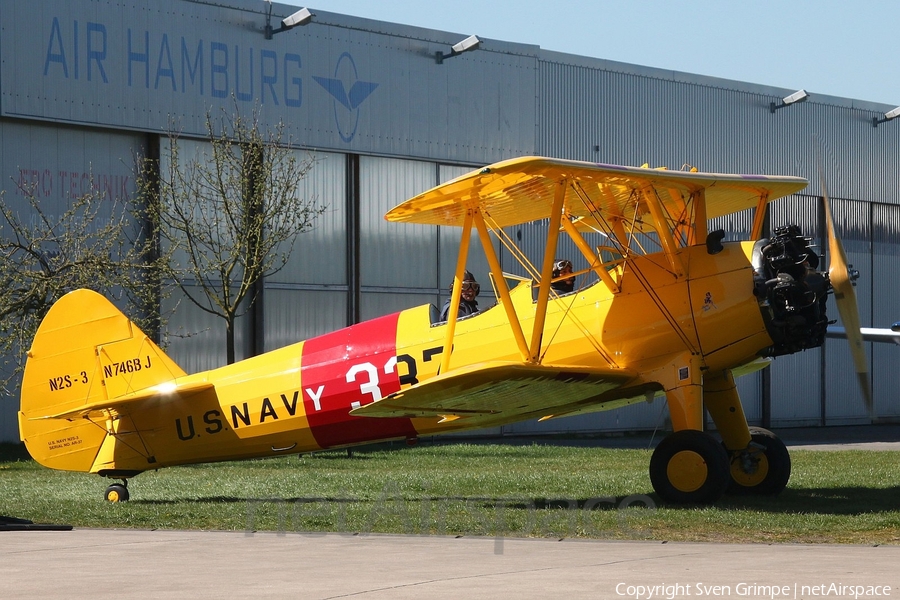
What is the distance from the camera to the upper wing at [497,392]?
10.8m

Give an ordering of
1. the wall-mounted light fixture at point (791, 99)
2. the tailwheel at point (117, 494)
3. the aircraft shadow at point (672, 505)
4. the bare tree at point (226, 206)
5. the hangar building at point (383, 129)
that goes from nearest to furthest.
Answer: the aircraft shadow at point (672, 505)
the tailwheel at point (117, 494)
the bare tree at point (226, 206)
the hangar building at point (383, 129)
the wall-mounted light fixture at point (791, 99)

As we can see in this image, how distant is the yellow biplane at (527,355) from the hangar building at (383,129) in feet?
33.8

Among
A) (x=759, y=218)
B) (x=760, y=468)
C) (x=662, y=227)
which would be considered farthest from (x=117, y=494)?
(x=759, y=218)

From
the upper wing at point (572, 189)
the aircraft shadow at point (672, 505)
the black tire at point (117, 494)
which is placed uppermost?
the upper wing at point (572, 189)

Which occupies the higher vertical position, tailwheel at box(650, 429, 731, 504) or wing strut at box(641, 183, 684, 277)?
wing strut at box(641, 183, 684, 277)

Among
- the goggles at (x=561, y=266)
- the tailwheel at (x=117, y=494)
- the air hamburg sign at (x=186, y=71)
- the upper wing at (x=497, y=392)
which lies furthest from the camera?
the air hamburg sign at (x=186, y=71)

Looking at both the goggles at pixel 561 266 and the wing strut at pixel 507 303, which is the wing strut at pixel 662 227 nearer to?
the goggles at pixel 561 266

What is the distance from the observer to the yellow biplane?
37.5 ft

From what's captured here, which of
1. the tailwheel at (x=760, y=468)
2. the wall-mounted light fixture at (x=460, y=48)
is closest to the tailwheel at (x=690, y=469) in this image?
the tailwheel at (x=760, y=468)

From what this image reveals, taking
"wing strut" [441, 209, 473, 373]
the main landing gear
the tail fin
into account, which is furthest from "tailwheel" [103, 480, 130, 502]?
the main landing gear

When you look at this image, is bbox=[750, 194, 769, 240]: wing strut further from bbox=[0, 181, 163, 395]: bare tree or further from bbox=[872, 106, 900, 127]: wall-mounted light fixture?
bbox=[872, 106, 900, 127]: wall-mounted light fixture

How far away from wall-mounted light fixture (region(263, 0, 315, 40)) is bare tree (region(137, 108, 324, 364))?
5.97ft

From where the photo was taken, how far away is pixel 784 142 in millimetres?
34062

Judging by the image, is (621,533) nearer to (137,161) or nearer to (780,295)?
(780,295)
